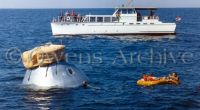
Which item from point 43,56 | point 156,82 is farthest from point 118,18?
point 43,56

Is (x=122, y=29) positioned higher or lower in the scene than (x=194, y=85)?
higher

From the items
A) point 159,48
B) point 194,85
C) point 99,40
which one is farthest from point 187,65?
point 99,40

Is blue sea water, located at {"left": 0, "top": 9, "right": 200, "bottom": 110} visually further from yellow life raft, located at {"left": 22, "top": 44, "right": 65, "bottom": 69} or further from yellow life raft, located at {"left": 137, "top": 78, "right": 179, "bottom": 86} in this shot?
yellow life raft, located at {"left": 22, "top": 44, "right": 65, "bottom": 69}

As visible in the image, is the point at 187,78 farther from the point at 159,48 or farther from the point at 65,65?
the point at 159,48

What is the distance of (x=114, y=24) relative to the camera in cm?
7494

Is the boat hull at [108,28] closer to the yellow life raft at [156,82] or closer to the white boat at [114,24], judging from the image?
the white boat at [114,24]

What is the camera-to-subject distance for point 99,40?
2872 inches

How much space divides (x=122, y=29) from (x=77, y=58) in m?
23.7

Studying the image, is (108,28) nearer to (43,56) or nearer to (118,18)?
(118,18)

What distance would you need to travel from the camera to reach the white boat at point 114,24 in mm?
74312

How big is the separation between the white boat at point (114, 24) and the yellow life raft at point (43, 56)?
144 ft

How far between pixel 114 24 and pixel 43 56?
4593 cm

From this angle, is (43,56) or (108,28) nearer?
(43,56)

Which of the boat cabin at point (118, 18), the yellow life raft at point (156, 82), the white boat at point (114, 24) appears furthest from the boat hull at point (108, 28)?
the yellow life raft at point (156, 82)
